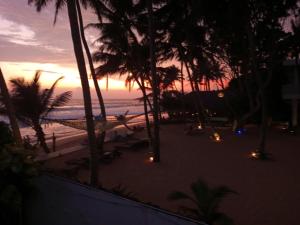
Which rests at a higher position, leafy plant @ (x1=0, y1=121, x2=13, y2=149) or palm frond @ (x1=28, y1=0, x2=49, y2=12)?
palm frond @ (x1=28, y1=0, x2=49, y2=12)

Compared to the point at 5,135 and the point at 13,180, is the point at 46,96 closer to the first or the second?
the point at 5,135

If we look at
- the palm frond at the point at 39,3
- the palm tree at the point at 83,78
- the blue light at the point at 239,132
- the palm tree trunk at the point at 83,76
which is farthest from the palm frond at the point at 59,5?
the blue light at the point at 239,132

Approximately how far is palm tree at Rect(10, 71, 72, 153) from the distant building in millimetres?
11385

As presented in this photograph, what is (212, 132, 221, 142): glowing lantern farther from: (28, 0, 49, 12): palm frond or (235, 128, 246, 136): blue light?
(28, 0, 49, 12): palm frond

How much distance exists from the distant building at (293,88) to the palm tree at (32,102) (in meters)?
11.4

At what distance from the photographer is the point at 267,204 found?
5.46 meters

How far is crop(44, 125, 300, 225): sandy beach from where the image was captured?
17.5ft

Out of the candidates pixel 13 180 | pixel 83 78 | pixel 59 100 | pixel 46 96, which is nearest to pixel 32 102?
pixel 46 96

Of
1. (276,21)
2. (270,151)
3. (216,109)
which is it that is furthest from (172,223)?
(216,109)

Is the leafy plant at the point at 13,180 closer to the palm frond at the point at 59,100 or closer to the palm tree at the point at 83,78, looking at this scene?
the palm tree at the point at 83,78

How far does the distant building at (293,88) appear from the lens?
14.0 meters

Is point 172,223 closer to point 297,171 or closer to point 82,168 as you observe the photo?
point 297,171

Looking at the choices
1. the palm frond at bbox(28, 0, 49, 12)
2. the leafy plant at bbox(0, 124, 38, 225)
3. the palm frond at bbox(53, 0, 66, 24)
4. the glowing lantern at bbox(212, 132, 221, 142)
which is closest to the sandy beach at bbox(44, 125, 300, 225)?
the glowing lantern at bbox(212, 132, 221, 142)

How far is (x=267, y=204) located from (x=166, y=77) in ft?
67.0
